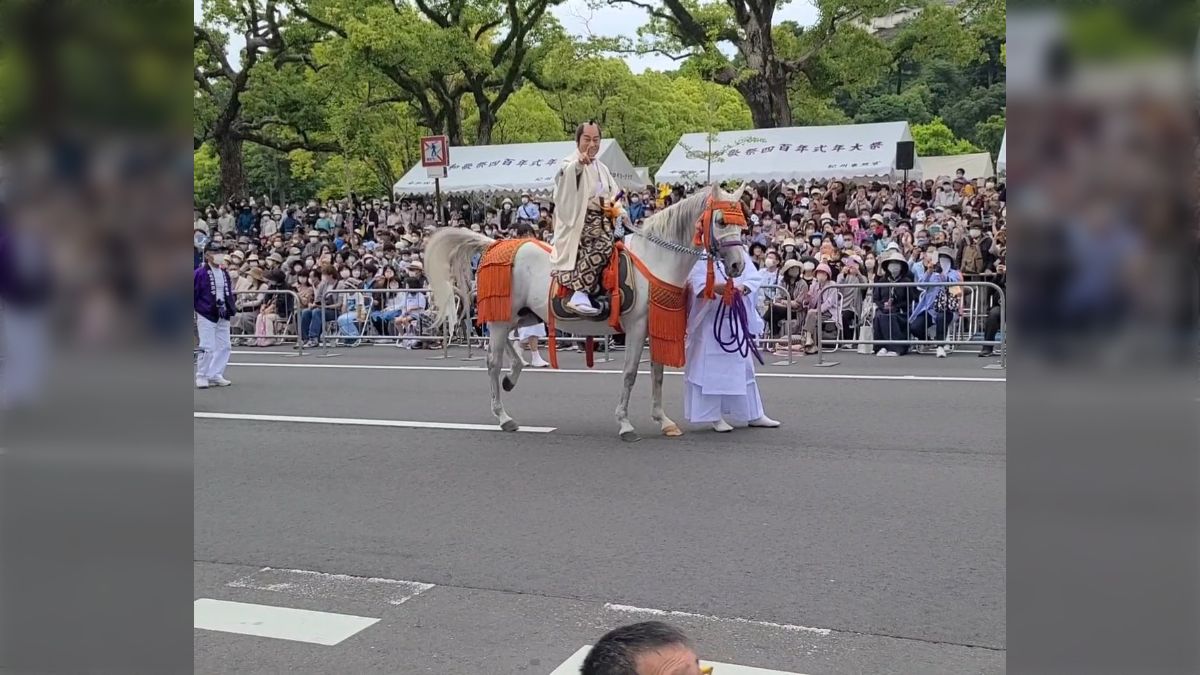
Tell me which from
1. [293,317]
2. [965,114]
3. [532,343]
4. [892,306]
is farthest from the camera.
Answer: [965,114]

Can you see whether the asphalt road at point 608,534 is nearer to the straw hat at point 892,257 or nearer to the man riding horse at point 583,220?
the man riding horse at point 583,220

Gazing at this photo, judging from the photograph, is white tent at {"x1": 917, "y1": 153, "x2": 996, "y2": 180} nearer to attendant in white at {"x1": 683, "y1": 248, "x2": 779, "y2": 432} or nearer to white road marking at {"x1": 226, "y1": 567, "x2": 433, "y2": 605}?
attendant in white at {"x1": 683, "y1": 248, "x2": 779, "y2": 432}

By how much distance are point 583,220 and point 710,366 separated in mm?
1629

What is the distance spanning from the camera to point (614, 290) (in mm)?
8836

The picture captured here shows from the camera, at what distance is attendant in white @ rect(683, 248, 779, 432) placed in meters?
8.95

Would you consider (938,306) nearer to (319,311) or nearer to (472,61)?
(319,311)

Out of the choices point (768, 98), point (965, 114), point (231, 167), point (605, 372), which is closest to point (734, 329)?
point (605, 372)

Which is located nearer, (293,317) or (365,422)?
(365,422)

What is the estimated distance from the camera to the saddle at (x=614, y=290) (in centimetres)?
883

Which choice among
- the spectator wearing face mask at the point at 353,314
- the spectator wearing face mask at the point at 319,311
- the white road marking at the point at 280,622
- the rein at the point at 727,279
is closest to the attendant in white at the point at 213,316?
the spectator wearing face mask at the point at 353,314

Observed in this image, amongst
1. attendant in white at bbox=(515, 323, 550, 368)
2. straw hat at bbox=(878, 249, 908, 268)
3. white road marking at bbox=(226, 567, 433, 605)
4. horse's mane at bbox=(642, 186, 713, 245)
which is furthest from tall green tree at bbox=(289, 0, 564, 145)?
white road marking at bbox=(226, 567, 433, 605)

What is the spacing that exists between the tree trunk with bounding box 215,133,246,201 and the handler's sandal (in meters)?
27.4

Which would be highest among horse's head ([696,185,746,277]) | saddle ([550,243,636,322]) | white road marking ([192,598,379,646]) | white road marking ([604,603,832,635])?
horse's head ([696,185,746,277])
